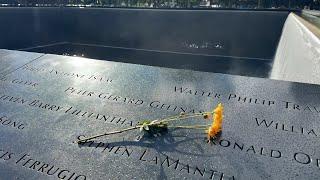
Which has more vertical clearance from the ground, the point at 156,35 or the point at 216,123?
the point at 216,123

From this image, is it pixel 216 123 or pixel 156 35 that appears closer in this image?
pixel 216 123

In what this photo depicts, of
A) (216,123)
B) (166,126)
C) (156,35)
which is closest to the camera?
(216,123)

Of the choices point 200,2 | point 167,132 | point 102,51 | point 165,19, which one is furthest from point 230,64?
point 200,2

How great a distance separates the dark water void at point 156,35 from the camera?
15297 millimetres

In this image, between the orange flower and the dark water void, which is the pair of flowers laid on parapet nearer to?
the orange flower

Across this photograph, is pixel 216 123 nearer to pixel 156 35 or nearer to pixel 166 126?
pixel 166 126

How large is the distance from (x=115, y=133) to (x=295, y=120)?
52.9 inches

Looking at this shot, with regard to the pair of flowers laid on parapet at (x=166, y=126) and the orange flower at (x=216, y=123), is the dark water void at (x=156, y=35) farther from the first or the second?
the orange flower at (x=216, y=123)

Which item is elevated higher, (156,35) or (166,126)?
(166,126)

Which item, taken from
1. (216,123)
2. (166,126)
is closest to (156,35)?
(166,126)

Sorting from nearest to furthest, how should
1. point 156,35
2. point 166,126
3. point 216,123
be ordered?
point 216,123 → point 166,126 → point 156,35

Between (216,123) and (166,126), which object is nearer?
(216,123)

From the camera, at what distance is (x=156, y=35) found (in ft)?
58.7

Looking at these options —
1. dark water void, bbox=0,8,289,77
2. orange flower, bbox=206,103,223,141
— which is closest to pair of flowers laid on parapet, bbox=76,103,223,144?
orange flower, bbox=206,103,223,141
